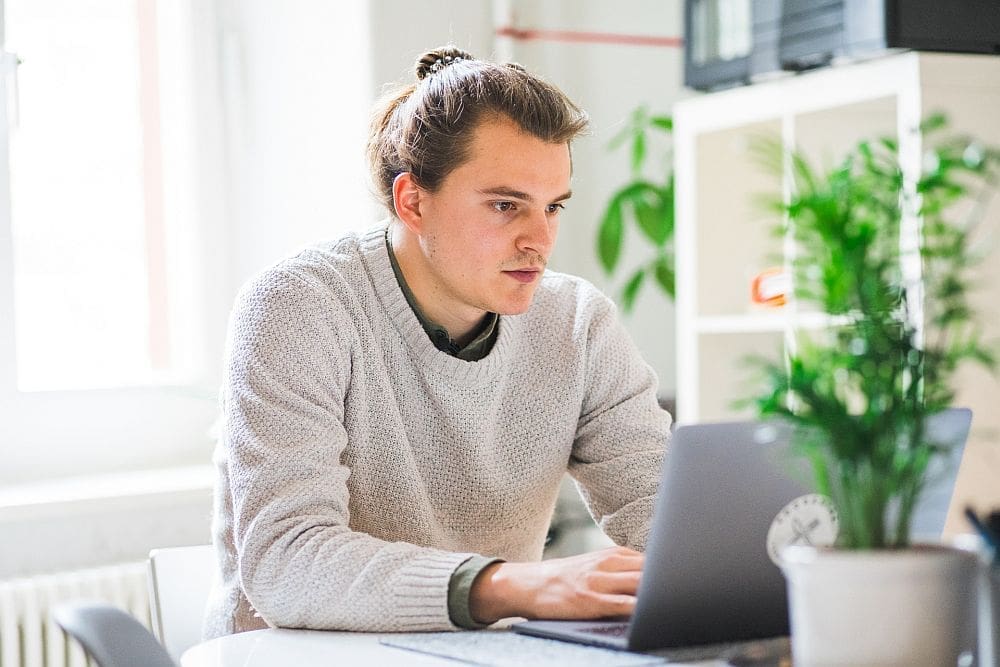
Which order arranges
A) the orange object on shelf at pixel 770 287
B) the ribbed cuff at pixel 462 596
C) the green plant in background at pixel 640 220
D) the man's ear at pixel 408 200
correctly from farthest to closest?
Answer: 1. the green plant in background at pixel 640 220
2. the orange object on shelf at pixel 770 287
3. the man's ear at pixel 408 200
4. the ribbed cuff at pixel 462 596

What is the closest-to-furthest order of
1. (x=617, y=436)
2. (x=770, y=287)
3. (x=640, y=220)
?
(x=617, y=436) < (x=770, y=287) < (x=640, y=220)

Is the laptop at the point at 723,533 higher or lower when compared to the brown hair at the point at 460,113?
lower

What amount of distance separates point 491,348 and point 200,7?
1.42 m

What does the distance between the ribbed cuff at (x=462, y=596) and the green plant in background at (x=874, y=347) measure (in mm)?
492

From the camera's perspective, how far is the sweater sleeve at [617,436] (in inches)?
A: 64.7

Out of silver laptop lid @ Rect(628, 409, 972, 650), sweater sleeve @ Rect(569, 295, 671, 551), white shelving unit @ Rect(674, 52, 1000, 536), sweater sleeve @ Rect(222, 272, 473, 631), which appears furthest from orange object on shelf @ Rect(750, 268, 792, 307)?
silver laptop lid @ Rect(628, 409, 972, 650)

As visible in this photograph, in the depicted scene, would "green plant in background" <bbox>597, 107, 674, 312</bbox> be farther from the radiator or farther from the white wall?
the radiator

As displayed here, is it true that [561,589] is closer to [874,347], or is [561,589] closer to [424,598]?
[424,598]

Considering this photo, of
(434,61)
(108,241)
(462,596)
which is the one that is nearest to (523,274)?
(434,61)

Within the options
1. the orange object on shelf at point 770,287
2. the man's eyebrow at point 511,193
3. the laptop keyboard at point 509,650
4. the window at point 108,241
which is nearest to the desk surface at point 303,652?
the laptop keyboard at point 509,650

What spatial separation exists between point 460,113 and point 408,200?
5.5 inches

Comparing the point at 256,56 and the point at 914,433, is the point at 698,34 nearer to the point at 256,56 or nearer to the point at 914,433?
the point at 256,56

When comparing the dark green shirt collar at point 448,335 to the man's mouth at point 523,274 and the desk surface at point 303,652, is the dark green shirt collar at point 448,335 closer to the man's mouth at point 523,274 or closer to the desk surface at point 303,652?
the man's mouth at point 523,274

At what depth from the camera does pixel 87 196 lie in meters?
2.74
